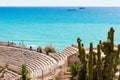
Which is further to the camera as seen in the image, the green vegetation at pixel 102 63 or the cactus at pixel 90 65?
the cactus at pixel 90 65

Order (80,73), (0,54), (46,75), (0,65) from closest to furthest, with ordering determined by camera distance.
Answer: (80,73), (46,75), (0,65), (0,54)

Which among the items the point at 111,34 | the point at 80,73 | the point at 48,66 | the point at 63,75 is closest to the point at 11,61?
the point at 48,66

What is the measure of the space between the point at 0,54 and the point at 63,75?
15.1 meters

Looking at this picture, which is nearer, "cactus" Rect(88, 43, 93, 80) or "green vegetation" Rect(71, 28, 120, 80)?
"green vegetation" Rect(71, 28, 120, 80)

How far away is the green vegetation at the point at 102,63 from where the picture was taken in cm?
1577

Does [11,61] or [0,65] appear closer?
[0,65]

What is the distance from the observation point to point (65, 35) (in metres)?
97.2

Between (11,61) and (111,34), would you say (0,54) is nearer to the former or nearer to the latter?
(11,61)

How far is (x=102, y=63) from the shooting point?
54.5 feet

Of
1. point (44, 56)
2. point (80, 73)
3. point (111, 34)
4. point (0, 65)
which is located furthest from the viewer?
point (44, 56)

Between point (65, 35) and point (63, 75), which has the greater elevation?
point (65, 35)

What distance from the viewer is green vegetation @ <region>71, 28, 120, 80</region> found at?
1577 centimetres

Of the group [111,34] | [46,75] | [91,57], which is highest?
[111,34]

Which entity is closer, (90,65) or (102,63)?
(90,65)
